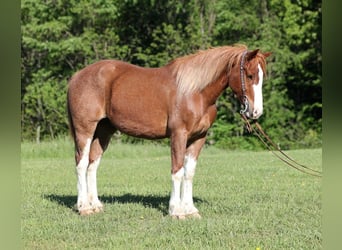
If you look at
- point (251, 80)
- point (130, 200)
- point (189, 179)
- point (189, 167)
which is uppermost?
point (251, 80)

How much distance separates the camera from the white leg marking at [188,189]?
254 inches

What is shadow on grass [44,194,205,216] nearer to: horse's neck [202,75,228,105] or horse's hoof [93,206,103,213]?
horse's hoof [93,206,103,213]

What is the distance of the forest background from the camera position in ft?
75.9

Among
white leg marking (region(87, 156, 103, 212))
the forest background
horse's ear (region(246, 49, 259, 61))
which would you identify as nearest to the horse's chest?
horse's ear (region(246, 49, 259, 61))

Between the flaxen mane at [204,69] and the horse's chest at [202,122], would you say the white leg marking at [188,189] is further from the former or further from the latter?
the flaxen mane at [204,69]

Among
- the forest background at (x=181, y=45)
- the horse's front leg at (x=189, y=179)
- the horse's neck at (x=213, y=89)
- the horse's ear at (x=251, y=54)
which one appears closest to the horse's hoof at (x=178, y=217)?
the horse's front leg at (x=189, y=179)

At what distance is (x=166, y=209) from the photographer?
22.7ft

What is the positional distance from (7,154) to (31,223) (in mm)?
5508

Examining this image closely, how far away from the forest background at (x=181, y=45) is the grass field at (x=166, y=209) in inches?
406

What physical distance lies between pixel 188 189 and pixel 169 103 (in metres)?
1.13

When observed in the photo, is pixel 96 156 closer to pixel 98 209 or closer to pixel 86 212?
pixel 98 209

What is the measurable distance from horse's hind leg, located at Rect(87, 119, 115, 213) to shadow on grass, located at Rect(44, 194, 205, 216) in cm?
38

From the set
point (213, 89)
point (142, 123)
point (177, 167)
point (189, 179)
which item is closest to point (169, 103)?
point (142, 123)

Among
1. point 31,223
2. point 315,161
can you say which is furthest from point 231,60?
point 315,161
